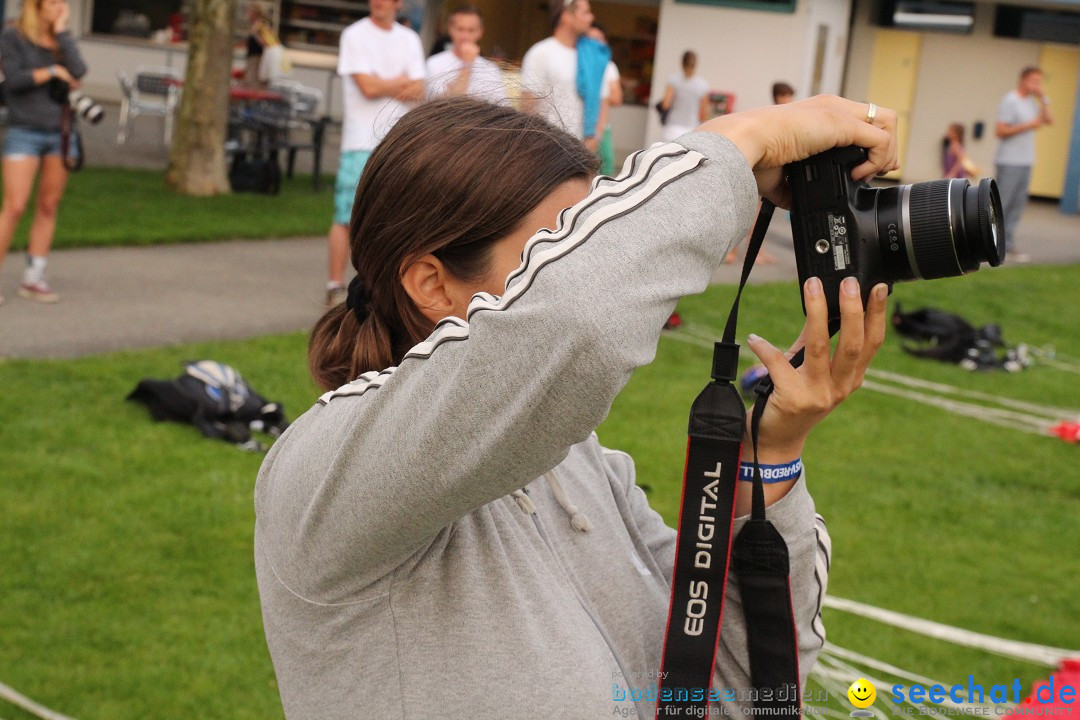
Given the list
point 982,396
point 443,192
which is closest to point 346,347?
point 443,192

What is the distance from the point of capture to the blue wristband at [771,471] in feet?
5.31

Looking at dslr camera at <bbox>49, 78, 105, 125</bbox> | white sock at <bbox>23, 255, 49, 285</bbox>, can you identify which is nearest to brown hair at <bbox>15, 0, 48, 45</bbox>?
dslr camera at <bbox>49, 78, 105, 125</bbox>

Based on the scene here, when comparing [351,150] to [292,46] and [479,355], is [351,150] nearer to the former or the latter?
[479,355]

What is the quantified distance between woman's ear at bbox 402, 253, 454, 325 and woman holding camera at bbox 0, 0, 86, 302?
236 inches

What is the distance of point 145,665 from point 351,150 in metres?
4.55

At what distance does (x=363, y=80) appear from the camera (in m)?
7.56

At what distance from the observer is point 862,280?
1569mm

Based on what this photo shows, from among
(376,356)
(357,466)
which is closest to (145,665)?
(376,356)

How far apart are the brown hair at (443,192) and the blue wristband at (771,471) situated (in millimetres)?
430

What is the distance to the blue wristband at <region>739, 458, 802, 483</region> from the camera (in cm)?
162

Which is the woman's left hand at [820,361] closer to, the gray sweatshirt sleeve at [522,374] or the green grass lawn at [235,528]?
the gray sweatshirt sleeve at [522,374]

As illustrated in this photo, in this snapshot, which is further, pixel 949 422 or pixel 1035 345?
pixel 1035 345

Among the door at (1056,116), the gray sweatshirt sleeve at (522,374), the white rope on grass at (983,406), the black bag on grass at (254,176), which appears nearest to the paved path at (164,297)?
the white rope on grass at (983,406)

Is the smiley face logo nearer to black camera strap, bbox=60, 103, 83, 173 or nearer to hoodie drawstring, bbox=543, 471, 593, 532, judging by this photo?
hoodie drawstring, bbox=543, 471, 593, 532
